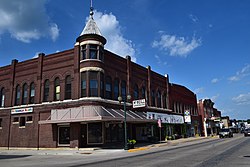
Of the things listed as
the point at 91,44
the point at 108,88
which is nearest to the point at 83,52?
the point at 91,44

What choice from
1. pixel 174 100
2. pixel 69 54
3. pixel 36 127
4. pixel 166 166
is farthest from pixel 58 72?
pixel 174 100

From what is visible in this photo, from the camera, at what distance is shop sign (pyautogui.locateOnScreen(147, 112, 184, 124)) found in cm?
3545

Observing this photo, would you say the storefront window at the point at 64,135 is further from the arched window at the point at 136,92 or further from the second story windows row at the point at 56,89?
the arched window at the point at 136,92

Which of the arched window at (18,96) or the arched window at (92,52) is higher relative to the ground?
the arched window at (92,52)

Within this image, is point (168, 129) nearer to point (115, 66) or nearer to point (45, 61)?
point (115, 66)

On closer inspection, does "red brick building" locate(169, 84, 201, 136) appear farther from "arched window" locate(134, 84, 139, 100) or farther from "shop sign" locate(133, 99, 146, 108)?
"shop sign" locate(133, 99, 146, 108)

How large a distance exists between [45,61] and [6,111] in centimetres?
891

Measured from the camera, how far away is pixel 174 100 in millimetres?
46250

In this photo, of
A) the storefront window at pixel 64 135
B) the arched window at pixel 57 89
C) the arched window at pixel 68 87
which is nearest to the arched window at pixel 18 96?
the arched window at pixel 57 89

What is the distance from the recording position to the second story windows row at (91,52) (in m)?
26.9

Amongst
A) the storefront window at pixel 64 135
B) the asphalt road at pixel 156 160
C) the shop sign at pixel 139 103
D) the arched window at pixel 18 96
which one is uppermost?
Result: the arched window at pixel 18 96

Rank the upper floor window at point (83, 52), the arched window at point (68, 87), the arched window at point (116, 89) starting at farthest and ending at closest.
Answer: the arched window at point (116, 89)
the arched window at point (68, 87)
the upper floor window at point (83, 52)

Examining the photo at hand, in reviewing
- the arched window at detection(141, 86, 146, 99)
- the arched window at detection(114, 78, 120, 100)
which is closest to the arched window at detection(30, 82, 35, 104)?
the arched window at detection(114, 78, 120, 100)

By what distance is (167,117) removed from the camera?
4006cm
